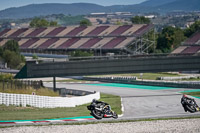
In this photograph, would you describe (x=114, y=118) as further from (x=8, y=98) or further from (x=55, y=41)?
(x=55, y=41)

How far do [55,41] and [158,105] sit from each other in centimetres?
9955

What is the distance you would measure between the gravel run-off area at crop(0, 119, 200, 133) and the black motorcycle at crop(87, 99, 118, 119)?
166 centimetres

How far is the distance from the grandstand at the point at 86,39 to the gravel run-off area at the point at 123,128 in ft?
291

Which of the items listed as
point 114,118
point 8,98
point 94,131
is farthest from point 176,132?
point 8,98

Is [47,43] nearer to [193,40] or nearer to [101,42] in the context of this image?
[101,42]

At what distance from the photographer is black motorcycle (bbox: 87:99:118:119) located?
30219mm

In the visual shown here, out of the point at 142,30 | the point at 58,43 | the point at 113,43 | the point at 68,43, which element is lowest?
the point at 58,43

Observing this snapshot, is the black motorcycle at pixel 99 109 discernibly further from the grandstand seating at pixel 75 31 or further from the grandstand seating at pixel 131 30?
the grandstand seating at pixel 75 31

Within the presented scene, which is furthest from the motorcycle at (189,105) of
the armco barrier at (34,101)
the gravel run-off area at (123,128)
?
the armco barrier at (34,101)

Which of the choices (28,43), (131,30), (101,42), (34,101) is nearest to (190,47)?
(131,30)

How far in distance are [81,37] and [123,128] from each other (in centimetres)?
11317

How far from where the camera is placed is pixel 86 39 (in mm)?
136250

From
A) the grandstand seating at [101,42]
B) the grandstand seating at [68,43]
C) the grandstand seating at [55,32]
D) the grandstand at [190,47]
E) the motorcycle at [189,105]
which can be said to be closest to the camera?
the motorcycle at [189,105]

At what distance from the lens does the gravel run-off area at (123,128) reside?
26.7 metres
